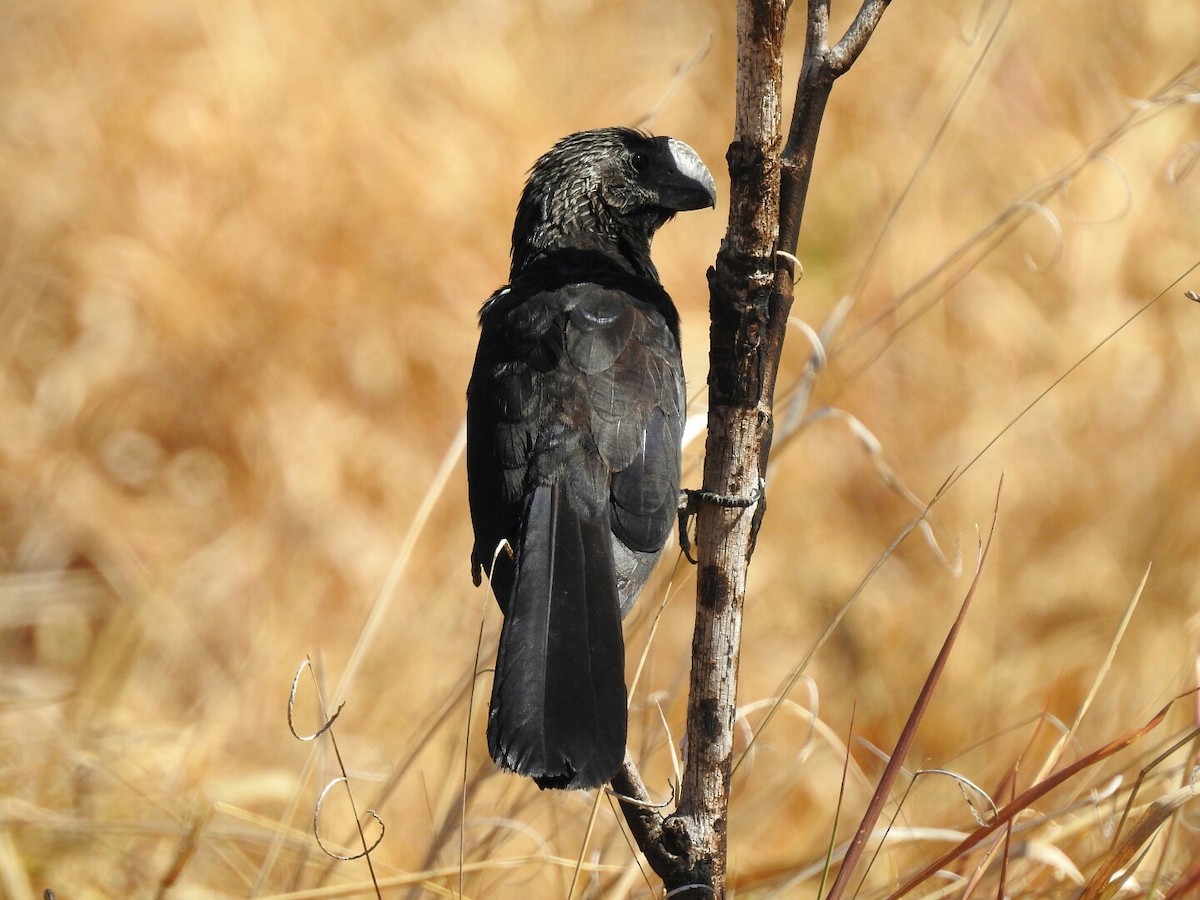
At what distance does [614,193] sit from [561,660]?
1352 mm

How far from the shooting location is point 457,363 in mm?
5547

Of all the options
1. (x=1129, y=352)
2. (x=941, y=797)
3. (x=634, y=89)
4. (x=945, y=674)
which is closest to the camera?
(x=941, y=797)

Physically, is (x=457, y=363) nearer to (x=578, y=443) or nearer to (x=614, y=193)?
(x=614, y=193)

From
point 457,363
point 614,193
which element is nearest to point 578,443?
point 614,193

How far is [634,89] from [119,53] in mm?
2419

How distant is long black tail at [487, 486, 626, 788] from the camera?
163 centimetres

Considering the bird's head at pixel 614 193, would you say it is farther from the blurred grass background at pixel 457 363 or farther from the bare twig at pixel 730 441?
the blurred grass background at pixel 457 363

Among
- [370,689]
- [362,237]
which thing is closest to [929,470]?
[370,689]

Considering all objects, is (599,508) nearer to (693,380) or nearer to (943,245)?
(693,380)

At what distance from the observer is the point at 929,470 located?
5086mm

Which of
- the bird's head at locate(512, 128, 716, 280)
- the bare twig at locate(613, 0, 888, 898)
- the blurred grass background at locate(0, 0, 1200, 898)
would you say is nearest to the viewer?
the bare twig at locate(613, 0, 888, 898)

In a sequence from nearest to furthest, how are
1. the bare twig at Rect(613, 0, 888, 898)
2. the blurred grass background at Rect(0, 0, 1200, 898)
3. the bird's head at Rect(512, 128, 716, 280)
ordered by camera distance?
the bare twig at Rect(613, 0, 888, 898), the bird's head at Rect(512, 128, 716, 280), the blurred grass background at Rect(0, 0, 1200, 898)

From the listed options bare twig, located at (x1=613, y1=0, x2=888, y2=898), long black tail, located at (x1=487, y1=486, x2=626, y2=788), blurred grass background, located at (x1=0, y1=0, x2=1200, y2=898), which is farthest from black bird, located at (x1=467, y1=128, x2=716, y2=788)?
blurred grass background, located at (x1=0, y1=0, x2=1200, y2=898)

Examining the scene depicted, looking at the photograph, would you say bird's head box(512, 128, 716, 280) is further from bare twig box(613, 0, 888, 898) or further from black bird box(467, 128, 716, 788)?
bare twig box(613, 0, 888, 898)
